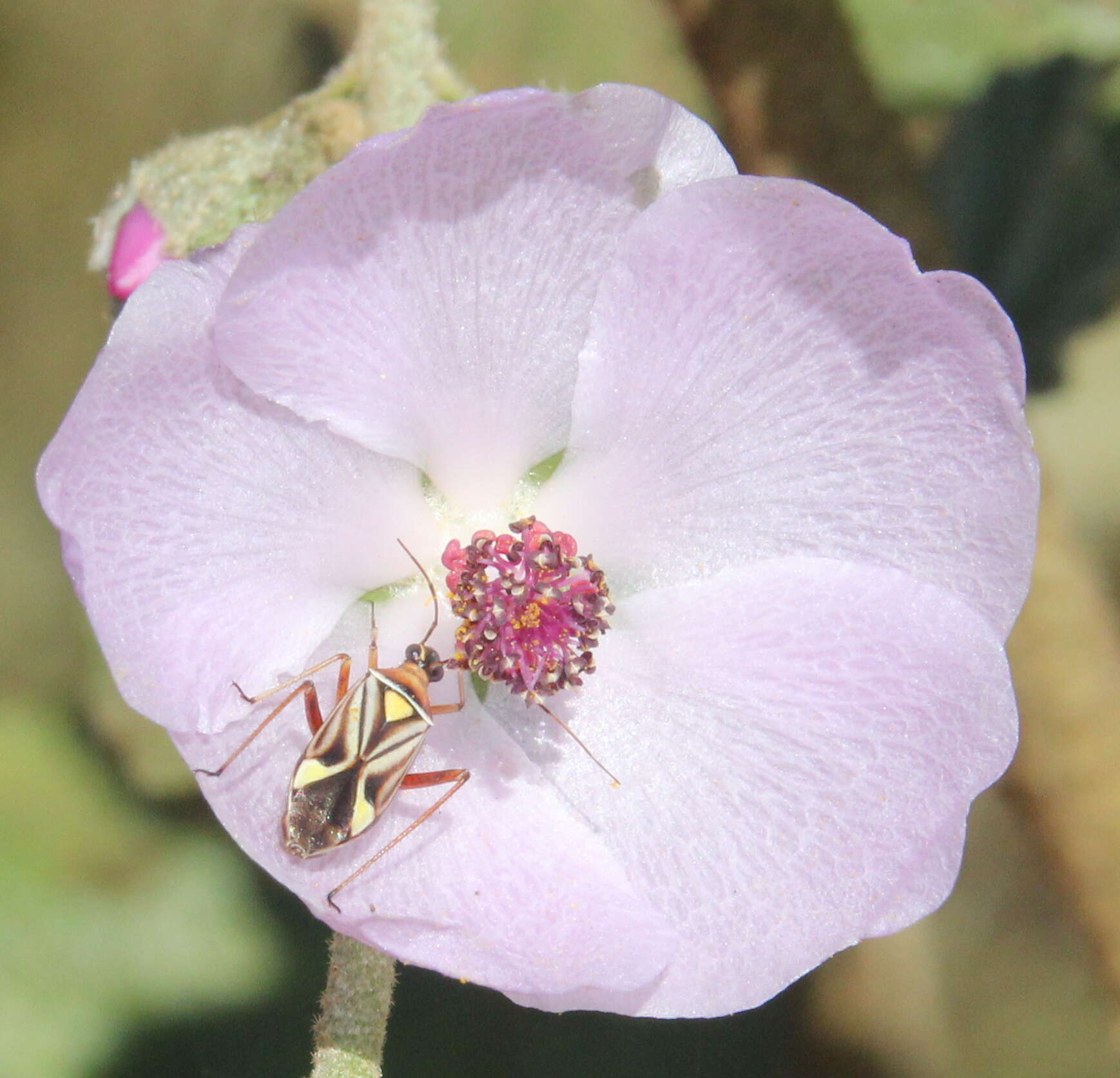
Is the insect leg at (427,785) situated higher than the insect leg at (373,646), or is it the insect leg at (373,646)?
the insect leg at (373,646)

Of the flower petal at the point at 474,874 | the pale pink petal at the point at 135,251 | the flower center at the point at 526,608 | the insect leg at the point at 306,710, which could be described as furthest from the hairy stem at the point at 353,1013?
the pale pink petal at the point at 135,251

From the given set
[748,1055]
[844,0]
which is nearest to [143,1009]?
[748,1055]

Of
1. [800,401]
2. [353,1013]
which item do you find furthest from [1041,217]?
[353,1013]

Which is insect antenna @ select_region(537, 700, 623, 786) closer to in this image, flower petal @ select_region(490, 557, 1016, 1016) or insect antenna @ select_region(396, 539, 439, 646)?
flower petal @ select_region(490, 557, 1016, 1016)

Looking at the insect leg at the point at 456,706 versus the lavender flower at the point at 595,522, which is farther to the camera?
the insect leg at the point at 456,706

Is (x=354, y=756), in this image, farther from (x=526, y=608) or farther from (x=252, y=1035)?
(x=252, y=1035)

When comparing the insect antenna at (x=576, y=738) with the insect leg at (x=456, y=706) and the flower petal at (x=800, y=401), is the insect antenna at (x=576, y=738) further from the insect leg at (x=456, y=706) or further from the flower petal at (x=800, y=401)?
the flower petal at (x=800, y=401)

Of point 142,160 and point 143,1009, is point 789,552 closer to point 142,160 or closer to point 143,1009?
point 142,160

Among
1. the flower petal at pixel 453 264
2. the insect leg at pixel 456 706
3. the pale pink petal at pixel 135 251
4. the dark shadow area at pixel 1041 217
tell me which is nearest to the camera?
the flower petal at pixel 453 264
